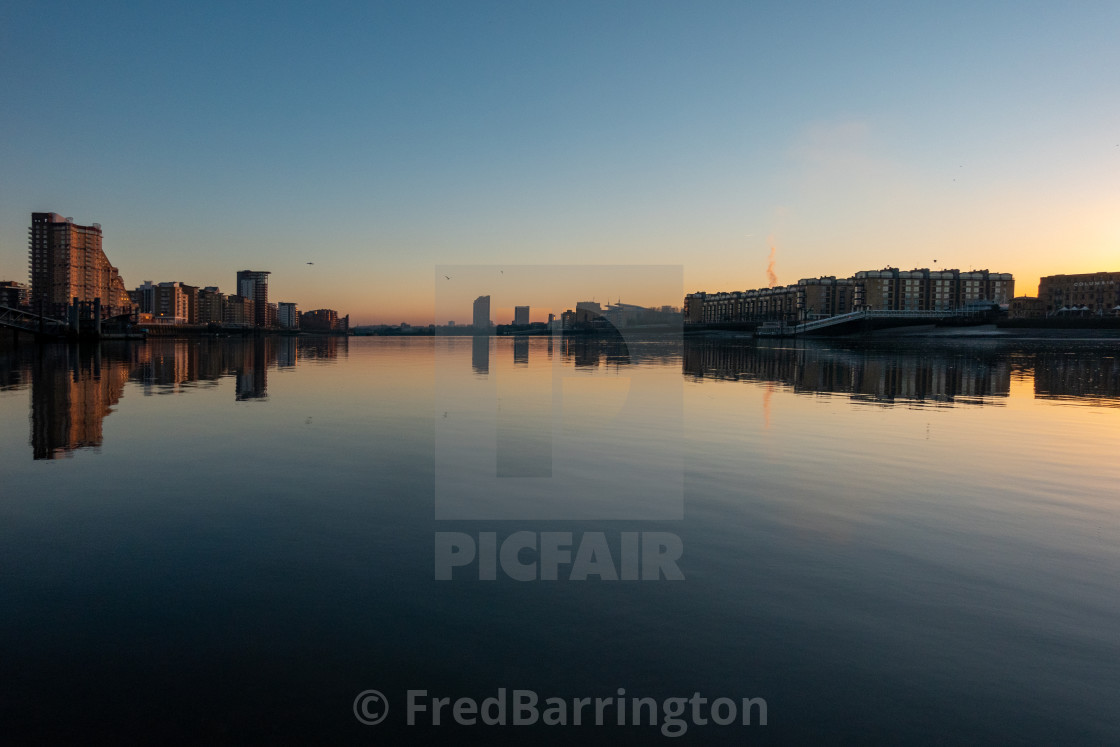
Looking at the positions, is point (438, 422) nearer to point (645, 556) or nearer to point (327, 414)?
point (327, 414)

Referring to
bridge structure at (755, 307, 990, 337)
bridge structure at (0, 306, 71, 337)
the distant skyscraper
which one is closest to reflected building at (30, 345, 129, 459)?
→ bridge structure at (0, 306, 71, 337)

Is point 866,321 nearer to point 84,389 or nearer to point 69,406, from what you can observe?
point 84,389

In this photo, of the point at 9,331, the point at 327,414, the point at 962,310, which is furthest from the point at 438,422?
the point at 962,310

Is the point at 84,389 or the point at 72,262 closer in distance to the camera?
the point at 84,389

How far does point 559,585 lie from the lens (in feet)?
22.4

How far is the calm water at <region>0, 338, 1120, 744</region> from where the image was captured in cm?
462

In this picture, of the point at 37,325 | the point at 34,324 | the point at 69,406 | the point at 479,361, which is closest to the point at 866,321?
the point at 479,361

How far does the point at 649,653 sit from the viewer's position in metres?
5.35

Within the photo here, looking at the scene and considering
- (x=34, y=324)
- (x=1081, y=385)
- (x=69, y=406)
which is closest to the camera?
(x=69, y=406)

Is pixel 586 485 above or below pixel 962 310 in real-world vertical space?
below

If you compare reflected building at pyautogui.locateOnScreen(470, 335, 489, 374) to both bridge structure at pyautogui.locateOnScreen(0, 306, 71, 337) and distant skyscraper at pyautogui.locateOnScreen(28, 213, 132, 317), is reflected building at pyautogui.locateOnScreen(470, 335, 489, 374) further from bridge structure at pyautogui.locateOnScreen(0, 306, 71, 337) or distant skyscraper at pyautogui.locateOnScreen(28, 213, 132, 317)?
distant skyscraper at pyautogui.locateOnScreen(28, 213, 132, 317)

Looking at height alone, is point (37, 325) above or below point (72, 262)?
below

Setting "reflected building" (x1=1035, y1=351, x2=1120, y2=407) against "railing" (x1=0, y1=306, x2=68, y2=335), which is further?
"railing" (x1=0, y1=306, x2=68, y2=335)

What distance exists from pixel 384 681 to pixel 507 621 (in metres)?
1.35
